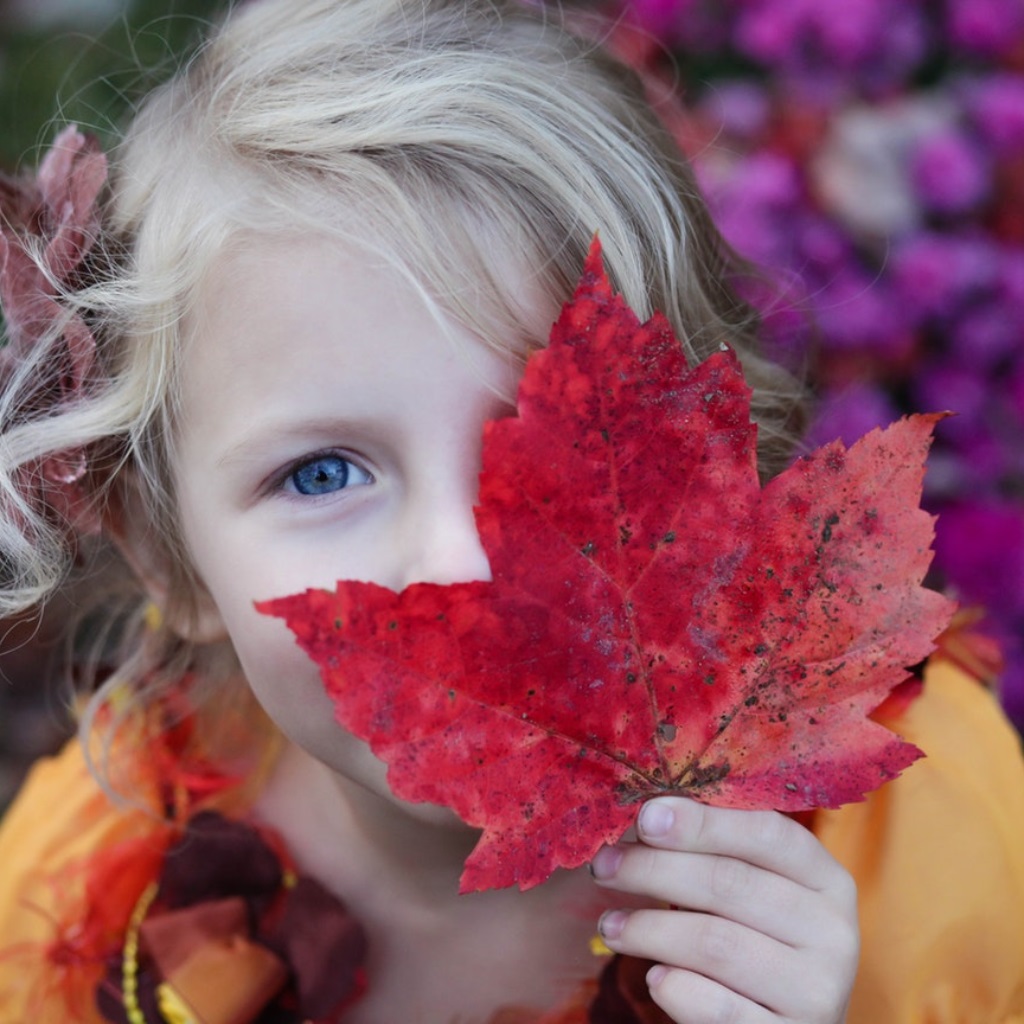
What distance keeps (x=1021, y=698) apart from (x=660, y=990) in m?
1.19

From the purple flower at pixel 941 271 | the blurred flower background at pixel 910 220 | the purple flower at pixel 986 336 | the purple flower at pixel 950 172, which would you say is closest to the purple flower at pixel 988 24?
the blurred flower background at pixel 910 220

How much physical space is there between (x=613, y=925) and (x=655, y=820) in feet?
0.38

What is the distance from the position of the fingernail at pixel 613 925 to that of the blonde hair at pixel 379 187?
0.41 meters

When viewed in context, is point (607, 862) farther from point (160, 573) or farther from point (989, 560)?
point (989, 560)

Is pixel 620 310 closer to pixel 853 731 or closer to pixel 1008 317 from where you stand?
pixel 853 731

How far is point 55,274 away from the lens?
3.24 feet

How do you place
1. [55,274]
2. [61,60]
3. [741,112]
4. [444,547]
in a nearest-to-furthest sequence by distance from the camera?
[444,547]
[55,274]
[741,112]
[61,60]

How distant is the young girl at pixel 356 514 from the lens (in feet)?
2.55

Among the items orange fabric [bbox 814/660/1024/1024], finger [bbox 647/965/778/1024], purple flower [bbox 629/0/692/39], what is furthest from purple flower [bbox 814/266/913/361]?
finger [bbox 647/965/778/1024]

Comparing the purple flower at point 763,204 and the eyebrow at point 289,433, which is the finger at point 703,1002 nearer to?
the eyebrow at point 289,433

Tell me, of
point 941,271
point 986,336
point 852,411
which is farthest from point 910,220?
point 852,411

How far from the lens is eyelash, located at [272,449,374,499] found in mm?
838

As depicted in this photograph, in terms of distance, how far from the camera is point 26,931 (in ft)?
4.15

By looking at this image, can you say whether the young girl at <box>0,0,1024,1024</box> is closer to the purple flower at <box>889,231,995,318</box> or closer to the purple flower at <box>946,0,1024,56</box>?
the purple flower at <box>889,231,995,318</box>
